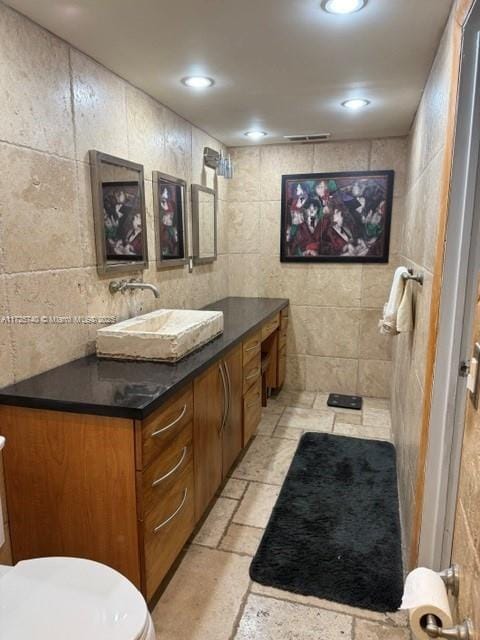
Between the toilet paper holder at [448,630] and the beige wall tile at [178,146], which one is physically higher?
the beige wall tile at [178,146]

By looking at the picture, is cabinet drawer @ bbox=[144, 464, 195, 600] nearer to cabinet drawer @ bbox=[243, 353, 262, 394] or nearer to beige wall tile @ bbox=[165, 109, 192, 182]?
cabinet drawer @ bbox=[243, 353, 262, 394]

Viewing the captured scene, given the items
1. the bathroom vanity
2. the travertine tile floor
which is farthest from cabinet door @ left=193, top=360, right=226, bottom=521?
the travertine tile floor

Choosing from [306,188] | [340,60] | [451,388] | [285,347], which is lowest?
[285,347]

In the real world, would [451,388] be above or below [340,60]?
below

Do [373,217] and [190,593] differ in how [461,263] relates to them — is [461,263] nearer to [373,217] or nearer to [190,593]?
[190,593]

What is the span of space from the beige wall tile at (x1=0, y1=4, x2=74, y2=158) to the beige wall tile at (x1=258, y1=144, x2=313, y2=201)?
2361 mm

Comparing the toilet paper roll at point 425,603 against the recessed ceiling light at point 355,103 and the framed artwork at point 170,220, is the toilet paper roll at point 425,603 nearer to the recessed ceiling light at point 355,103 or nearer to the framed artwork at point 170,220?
the framed artwork at point 170,220

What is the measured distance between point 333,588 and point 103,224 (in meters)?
2.00

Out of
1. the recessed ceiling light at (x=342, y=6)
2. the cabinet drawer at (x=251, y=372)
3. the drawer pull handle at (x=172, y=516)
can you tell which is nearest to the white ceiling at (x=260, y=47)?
the recessed ceiling light at (x=342, y=6)

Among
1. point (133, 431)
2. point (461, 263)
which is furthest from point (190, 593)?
point (461, 263)

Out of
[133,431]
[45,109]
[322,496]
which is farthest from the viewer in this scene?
[322,496]

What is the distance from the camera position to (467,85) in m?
1.38

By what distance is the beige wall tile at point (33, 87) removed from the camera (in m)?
1.61

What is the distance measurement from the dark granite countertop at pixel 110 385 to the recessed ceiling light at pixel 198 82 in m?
1.43
